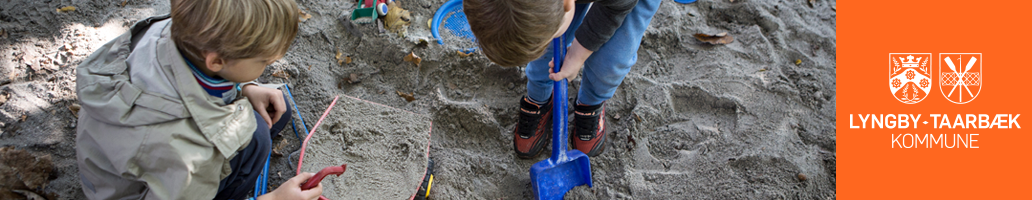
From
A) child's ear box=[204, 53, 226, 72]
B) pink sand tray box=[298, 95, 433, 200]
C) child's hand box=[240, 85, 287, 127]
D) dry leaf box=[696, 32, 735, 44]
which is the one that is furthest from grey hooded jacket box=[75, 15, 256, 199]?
dry leaf box=[696, 32, 735, 44]

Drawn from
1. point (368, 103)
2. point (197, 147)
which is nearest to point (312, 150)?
point (368, 103)

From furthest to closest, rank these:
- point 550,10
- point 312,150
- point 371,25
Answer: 1. point 371,25
2. point 312,150
3. point 550,10

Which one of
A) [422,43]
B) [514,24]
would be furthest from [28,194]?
[514,24]

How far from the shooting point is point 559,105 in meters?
1.76

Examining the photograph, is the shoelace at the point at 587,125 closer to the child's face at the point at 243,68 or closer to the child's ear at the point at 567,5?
the child's ear at the point at 567,5

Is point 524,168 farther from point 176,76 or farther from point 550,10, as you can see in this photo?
point 176,76

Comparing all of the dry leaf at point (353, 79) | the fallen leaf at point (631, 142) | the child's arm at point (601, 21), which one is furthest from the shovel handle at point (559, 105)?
the dry leaf at point (353, 79)

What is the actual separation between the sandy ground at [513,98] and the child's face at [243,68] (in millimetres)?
584

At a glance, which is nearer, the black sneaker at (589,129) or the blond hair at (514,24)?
the blond hair at (514,24)

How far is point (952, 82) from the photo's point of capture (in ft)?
6.59

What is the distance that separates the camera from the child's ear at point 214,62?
1139 millimetres

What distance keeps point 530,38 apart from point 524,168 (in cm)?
94

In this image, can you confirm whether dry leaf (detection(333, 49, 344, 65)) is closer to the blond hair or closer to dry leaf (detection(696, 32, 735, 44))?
the blond hair

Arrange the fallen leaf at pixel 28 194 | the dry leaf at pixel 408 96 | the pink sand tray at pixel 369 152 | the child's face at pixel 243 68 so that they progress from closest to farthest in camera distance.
Result: the child's face at pixel 243 68 → the fallen leaf at pixel 28 194 → the pink sand tray at pixel 369 152 → the dry leaf at pixel 408 96
